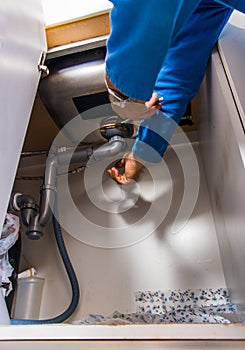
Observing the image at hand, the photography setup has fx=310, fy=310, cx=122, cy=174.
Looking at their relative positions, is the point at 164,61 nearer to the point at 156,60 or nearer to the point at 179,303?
the point at 156,60

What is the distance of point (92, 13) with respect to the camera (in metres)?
1.00

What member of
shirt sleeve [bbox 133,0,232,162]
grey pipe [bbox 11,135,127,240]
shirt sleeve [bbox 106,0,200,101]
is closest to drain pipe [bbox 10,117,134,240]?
grey pipe [bbox 11,135,127,240]

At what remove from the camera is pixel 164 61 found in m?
0.78

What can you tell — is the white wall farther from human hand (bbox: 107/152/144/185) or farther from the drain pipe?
human hand (bbox: 107/152/144/185)

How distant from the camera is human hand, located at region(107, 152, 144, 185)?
53.2 inches

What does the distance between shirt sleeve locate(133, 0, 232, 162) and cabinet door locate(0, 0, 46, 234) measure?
0.40 m

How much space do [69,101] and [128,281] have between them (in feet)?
2.48

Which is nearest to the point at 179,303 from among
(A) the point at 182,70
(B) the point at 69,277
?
(B) the point at 69,277

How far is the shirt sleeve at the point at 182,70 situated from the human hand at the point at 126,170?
152 mm

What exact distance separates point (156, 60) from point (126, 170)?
808 mm

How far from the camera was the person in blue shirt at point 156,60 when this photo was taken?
55cm

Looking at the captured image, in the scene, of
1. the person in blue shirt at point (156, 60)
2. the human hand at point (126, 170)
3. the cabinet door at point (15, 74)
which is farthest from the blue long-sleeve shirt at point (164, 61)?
the cabinet door at point (15, 74)

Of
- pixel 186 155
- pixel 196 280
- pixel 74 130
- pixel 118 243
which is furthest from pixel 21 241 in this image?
pixel 186 155

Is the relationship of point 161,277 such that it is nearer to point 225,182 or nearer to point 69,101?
point 225,182
